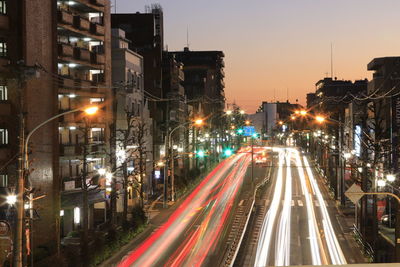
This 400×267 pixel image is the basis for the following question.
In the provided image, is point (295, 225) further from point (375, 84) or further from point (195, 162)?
point (195, 162)

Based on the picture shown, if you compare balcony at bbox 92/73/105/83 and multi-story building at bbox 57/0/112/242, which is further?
balcony at bbox 92/73/105/83

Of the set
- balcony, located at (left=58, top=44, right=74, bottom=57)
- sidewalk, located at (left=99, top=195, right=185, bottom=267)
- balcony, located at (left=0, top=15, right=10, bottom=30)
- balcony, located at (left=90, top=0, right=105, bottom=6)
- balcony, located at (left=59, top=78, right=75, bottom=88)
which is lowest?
sidewalk, located at (left=99, top=195, right=185, bottom=267)

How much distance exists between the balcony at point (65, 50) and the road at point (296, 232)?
59.2 feet

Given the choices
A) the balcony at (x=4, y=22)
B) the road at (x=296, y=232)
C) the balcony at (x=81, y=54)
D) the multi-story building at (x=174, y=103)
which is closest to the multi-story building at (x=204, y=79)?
the multi-story building at (x=174, y=103)

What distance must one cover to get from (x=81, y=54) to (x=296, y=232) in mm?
20707

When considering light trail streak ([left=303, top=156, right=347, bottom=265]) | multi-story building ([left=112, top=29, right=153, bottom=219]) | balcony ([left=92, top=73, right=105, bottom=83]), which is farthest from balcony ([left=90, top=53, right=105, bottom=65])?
light trail streak ([left=303, top=156, right=347, bottom=265])

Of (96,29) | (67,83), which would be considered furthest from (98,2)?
(67,83)

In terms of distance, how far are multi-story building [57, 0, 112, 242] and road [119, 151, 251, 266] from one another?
6691mm

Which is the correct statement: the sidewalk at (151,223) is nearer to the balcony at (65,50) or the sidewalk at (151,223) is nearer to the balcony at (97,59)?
the balcony at (97,59)

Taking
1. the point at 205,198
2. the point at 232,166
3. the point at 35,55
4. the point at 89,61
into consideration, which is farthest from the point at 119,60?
the point at 232,166

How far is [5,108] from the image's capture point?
103ft

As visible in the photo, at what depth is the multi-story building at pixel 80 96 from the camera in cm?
3903

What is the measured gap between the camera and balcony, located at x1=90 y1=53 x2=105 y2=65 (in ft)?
141

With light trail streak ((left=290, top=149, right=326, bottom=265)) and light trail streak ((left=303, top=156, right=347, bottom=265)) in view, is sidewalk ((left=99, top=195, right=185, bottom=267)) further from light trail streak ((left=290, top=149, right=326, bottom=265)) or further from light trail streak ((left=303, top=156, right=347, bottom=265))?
light trail streak ((left=303, top=156, right=347, bottom=265))
